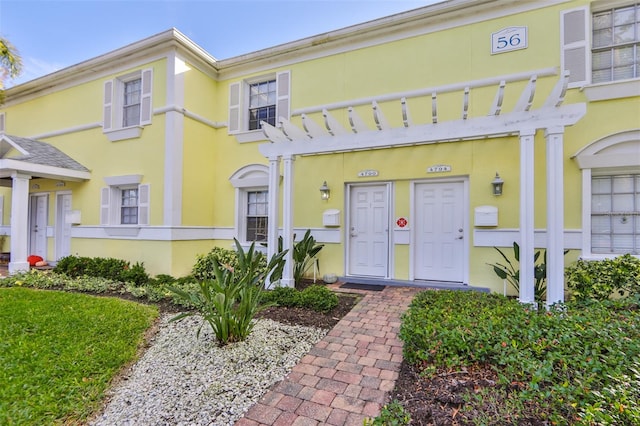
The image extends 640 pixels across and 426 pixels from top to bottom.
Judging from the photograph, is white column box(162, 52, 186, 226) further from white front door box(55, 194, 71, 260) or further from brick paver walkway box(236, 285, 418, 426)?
brick paver walkway box(236, 285, 418, 426)

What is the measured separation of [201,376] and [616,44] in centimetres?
799

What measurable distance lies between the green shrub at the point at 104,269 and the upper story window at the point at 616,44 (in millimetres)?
9775

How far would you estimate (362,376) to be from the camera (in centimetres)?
286

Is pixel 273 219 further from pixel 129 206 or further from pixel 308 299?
pixel 129 206

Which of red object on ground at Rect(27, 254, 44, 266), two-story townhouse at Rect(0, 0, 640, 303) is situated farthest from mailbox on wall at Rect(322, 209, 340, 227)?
red object on ground at Rect(27, 254, 44, 266)

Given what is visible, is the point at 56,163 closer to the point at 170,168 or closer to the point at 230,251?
the point at 170,168

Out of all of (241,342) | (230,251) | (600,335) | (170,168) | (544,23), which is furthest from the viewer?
(230,251)

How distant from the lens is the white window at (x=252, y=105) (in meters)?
7.91

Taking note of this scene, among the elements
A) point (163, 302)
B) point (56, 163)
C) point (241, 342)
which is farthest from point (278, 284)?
point (56, 163)

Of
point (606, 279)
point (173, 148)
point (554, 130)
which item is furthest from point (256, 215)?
point (606, 279)

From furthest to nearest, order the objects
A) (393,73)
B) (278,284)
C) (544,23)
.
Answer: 1. (393,73)
2. (278,284)
3. (544,23)

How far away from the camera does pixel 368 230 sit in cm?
682

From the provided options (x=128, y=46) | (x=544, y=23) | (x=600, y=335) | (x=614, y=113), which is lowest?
(x=600, y=335)

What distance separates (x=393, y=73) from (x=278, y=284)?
501 cm
